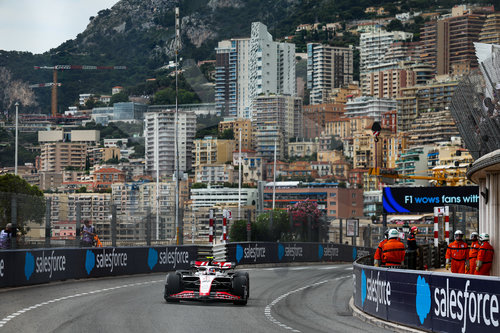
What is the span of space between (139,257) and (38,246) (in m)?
5.28

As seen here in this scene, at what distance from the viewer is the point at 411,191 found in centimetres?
3731

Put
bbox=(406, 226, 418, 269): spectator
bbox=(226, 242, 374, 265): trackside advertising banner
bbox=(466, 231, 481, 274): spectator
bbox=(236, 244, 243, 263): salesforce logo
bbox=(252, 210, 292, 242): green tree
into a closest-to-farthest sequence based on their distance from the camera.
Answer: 1. bbox=(466, 231, 481, 274): spectator
2. bbox=(406, 226, 418, 269): spectator
3. bbox=(236, 244, 243, 263): salesforce logo
4. bbox=(226, 242, 374, 265): trackside advertising banner
5. bbox=(252, 210, 292, 242): green tree

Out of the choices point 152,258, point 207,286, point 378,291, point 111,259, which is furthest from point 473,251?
point 152,258

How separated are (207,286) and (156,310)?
175cm

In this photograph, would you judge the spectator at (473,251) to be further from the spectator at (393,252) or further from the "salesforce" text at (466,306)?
the "salesforce" text at (466,306)

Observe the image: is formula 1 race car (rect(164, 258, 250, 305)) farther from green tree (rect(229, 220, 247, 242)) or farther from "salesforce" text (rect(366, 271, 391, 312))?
green tree (rect(229, 220, 247, 242))

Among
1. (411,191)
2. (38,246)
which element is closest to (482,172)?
(38,246)

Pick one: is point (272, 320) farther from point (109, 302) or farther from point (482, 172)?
point (482, 172)

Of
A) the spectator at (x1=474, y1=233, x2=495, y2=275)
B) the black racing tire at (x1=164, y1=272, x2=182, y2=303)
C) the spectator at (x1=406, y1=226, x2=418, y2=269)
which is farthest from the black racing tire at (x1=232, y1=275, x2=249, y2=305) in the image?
the spectator at (x1=474, y1=233, x2=495, y2=275)

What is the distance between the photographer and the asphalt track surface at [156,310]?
1557cm

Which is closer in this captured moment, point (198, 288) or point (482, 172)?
point (198, 288)

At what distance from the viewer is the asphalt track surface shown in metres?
15.6

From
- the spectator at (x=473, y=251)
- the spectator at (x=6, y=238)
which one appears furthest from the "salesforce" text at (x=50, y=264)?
the spectator at (x=473, y=251)

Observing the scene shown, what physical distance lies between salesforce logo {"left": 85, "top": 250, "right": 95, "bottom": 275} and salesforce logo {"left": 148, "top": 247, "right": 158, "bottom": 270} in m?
3.34
